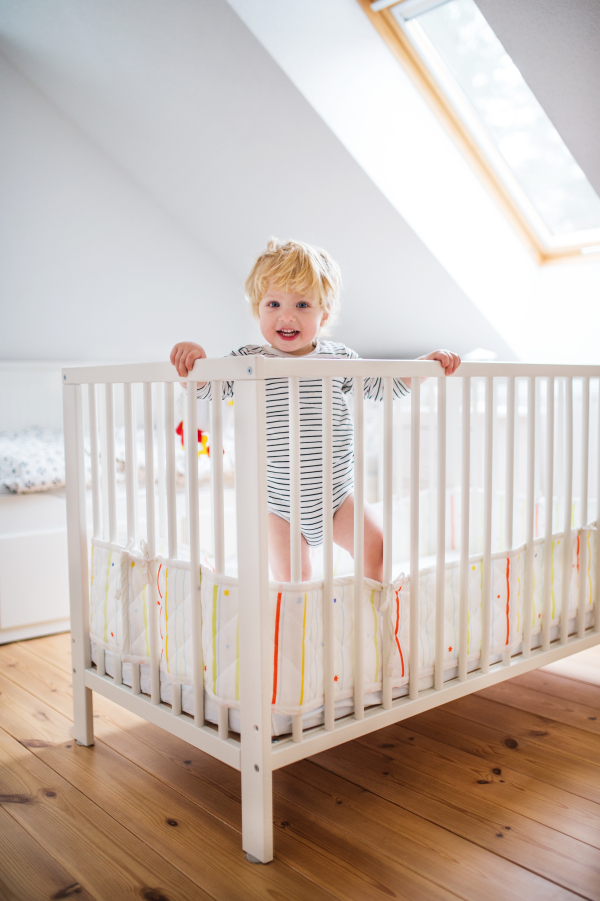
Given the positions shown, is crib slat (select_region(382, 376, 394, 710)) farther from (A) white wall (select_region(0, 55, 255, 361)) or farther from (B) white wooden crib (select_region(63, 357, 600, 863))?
(A) white wall (select_region(0, 55, 255, 361))

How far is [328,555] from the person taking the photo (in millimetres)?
1086

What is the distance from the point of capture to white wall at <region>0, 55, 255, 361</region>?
2.73 meters

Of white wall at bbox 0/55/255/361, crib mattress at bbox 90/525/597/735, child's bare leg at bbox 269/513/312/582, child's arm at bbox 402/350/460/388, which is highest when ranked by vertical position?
white wall at bbox 0/55/255/361

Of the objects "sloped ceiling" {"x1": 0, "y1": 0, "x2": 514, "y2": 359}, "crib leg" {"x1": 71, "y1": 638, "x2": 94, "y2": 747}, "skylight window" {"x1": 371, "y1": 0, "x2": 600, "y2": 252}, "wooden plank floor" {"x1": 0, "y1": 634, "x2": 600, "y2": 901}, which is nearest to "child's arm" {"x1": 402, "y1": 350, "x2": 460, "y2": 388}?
"wooden plank floor" {"x1": 0, "y1": 634, "x2": 600, "y2": 901}

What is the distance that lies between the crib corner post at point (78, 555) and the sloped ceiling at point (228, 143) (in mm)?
1245

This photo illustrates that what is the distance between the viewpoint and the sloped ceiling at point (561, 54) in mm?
1598

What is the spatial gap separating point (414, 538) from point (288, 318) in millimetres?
460

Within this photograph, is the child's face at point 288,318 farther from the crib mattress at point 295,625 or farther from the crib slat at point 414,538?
the crib mattress at point 295,625

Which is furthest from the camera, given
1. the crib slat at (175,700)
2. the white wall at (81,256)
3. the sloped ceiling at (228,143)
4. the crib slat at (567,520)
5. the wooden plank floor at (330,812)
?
the white wall at (81,256)

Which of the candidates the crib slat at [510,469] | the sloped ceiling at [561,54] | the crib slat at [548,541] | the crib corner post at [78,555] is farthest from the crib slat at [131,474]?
the sloped ceiling at [561,54]

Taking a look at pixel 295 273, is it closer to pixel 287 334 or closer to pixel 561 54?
pixel 287 334

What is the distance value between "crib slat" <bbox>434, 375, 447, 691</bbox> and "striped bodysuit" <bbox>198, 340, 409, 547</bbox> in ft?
0.36

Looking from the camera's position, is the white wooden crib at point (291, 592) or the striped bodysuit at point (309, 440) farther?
the striped bodysuit at point (309, 440)

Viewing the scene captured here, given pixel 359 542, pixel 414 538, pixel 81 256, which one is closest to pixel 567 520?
pixel 414 538
